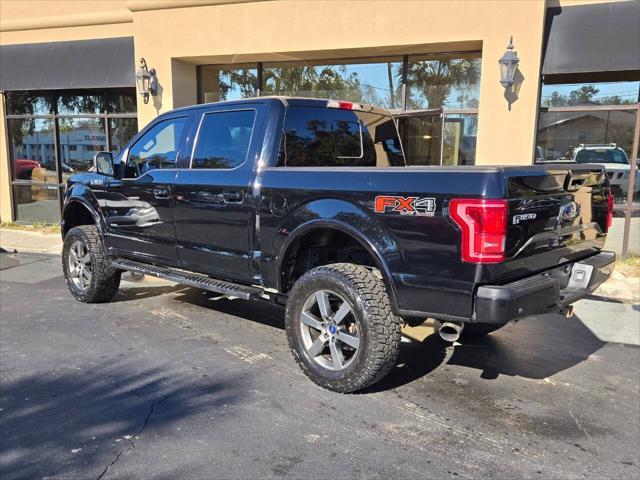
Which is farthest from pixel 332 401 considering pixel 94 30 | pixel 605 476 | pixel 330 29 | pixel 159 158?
pixel 94 30

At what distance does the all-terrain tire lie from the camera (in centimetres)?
583

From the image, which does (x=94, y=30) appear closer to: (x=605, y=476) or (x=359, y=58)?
(x=359, y=58)

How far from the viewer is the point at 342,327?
3.84 m

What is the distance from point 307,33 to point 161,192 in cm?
525

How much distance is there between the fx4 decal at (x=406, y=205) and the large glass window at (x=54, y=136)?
926 cm

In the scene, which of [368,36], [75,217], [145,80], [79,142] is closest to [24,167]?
[79,142]

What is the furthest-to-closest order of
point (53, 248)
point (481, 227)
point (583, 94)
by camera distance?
1. point (53, 248)
2. point (583, 94)
3. point (481, 227)

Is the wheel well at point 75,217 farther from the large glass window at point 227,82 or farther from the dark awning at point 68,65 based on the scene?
the large glass window at point 227,82

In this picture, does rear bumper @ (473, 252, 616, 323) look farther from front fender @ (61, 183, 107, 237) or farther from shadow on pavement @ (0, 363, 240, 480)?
front fender @ (61, 183, 107, 237)

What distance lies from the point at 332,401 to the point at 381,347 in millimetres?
557

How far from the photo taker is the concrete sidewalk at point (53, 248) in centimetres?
690

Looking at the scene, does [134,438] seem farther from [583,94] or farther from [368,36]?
[583,94]

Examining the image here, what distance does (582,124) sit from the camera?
8828 mm

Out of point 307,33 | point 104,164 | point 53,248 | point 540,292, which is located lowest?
point 53,248
